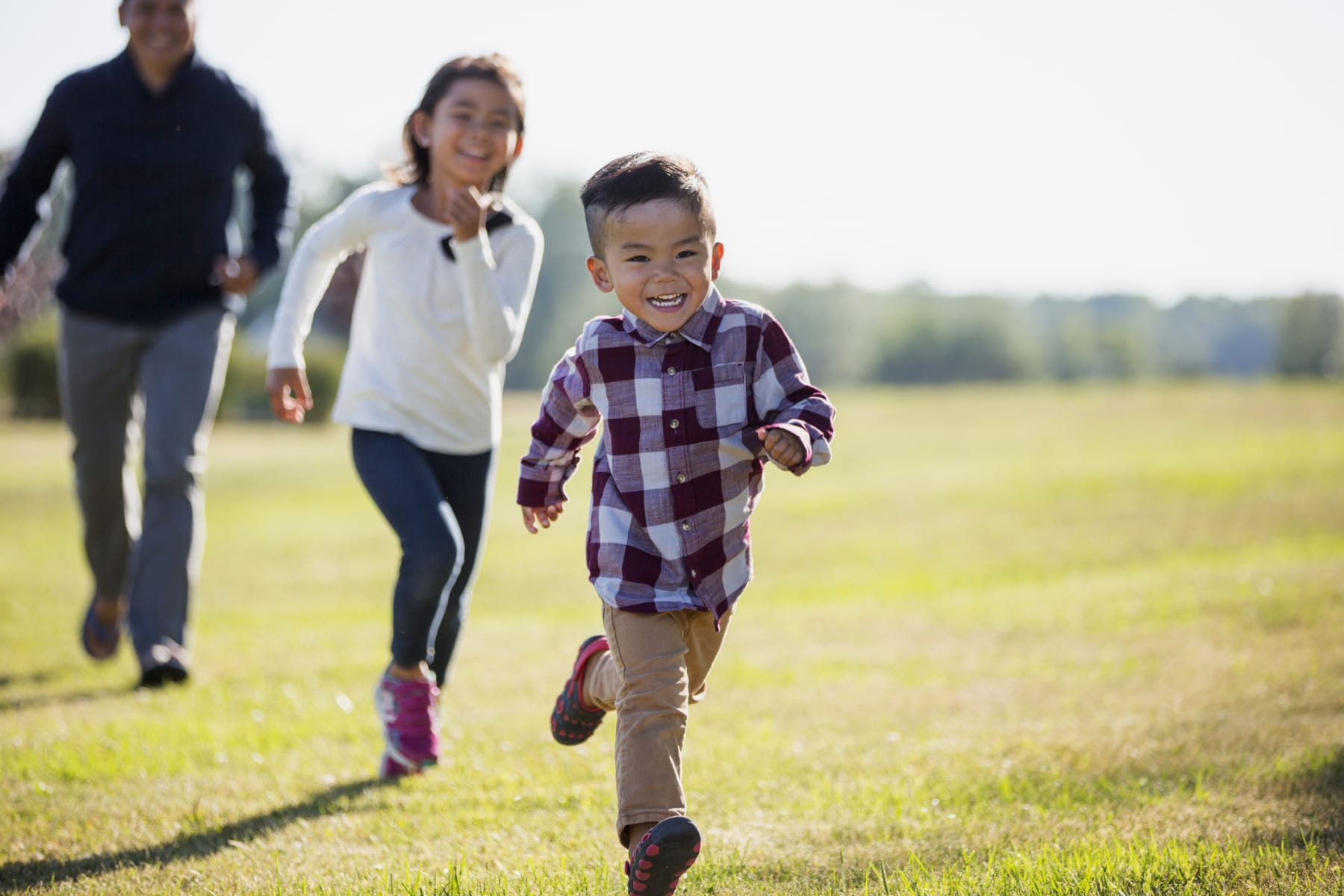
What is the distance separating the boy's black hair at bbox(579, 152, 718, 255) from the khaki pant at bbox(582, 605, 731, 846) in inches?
38.8

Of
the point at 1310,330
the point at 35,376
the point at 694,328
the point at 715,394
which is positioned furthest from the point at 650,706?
the point at 1310,330

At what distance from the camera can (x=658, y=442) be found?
332 cm

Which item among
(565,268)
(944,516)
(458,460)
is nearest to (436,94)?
(458,460)

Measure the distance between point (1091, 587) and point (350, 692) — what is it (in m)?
5.67

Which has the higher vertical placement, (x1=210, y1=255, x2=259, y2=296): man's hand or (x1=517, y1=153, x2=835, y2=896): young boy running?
(x1=210, y1=255, x2=259, y2=296): man's hand

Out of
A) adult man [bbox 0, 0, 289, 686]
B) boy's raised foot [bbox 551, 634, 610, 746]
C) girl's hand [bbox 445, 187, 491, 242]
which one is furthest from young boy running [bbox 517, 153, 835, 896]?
adult man [bbox 0, 0, 289, 686]

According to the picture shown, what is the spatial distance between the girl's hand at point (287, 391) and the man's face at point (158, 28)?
2.20 m

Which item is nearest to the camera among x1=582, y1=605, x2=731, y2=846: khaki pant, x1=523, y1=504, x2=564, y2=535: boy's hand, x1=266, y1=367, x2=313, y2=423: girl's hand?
x1=582, y1=605, x2=731, y2=846: khaki pant

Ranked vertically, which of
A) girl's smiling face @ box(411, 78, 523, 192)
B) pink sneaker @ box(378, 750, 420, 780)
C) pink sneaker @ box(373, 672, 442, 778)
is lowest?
pink sneaker @ box(378, 750, 420, 780)

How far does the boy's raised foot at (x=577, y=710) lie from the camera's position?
3836 millimetres

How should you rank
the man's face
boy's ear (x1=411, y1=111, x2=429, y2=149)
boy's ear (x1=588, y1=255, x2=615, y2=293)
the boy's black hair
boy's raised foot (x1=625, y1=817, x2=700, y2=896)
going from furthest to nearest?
1. the man's face
2. boy's ear (x1=411, y1=111, x2=429, y2=149)
3. boy's ear (x1=588, y1=255, x2=615, y2=293)
4. the boy's black hair
5. boy's raised foot (x1=625, y1=817, x2=700, y2=896)

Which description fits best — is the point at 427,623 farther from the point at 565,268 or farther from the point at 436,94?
the point at 565,268

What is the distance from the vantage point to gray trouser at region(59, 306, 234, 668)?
6094mm

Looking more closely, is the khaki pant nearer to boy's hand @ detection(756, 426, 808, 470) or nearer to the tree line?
boy's hand @ detection(756, 426, 808, 470)
